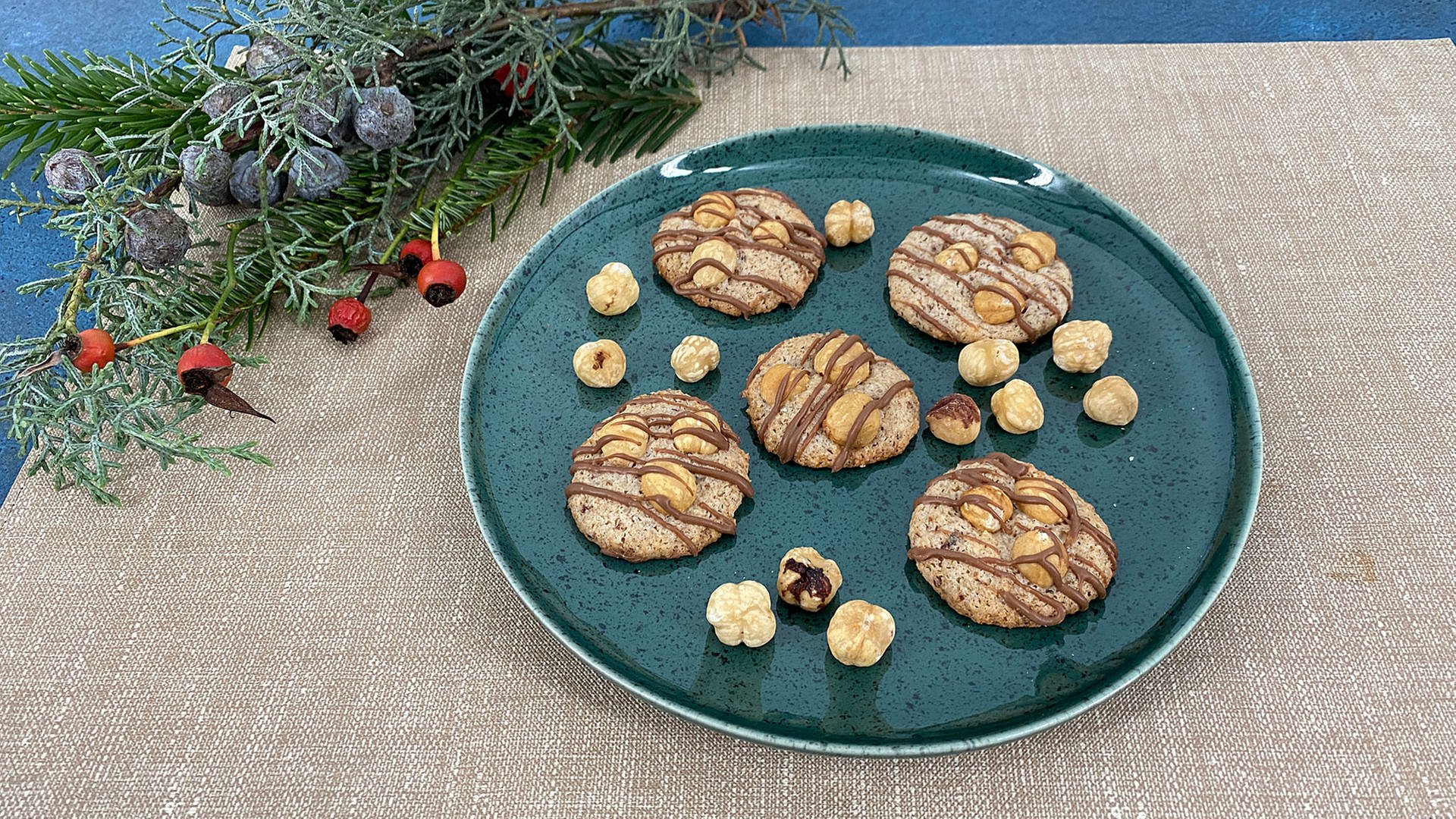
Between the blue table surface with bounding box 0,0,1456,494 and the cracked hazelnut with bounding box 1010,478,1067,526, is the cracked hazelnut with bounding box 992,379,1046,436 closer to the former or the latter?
the cracked hazelnut with bounding box 1010,478,1067,526

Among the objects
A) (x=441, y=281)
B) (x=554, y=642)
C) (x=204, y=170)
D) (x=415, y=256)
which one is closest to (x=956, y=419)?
(x=554, y=642)

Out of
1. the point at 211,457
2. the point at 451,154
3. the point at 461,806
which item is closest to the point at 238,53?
the point at 451,154

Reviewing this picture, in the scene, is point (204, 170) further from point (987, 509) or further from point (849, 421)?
point (987, 509)

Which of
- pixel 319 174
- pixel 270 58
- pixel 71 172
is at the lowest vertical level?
pixel 319 174

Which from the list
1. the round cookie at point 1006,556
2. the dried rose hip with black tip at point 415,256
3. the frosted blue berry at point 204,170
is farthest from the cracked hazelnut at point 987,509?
the frosted blue berry at point 204,170

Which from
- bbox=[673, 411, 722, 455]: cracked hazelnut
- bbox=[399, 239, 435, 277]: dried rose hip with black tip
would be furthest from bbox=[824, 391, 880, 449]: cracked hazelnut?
bbox=[399, 239, 435, 277]: dried rose hip with black tip

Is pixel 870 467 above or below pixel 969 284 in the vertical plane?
below

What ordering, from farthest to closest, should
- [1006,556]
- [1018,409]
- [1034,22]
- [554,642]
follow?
1. [1034,22]
2. [1018,409]
3. [554,642]
4. [1006,556]
